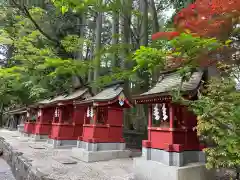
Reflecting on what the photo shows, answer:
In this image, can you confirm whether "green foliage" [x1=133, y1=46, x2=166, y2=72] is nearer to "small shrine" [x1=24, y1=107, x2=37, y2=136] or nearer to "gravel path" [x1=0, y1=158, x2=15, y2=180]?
"gravel path" [x1=0, y1=158, x2=15, y2=180]

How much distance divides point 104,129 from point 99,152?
128cm

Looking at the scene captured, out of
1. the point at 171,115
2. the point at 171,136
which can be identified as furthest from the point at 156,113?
the point at 171,136

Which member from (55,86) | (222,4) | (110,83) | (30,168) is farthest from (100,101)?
(55,86)

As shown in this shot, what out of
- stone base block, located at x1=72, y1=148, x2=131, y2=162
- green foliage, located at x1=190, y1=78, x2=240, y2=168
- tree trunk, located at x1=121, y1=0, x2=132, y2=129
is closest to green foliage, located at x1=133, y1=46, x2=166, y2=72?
green foliage, located at x1=190, y1=78, x2=240, y2=168

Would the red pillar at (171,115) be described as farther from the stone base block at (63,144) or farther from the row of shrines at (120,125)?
the stone base block at (63,144)

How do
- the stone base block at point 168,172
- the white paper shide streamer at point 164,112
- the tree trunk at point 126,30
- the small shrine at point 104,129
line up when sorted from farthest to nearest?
the tree trunk at point 126,30
the small shrine at point 104,129
the white paper shide streamer at point 164,112
the stone base block at point 168,172

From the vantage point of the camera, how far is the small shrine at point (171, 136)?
718cm

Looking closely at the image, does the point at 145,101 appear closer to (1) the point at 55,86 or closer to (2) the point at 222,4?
(2) the point at 222,4

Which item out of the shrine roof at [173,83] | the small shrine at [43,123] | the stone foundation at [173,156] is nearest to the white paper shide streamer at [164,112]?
the shrine roof at [173,83]

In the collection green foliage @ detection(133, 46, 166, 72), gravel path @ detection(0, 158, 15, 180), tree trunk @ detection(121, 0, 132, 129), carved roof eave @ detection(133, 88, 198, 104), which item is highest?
tree trunk @ detection(121, 0, 132, 129)

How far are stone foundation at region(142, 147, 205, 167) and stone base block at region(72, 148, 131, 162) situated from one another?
149 inches

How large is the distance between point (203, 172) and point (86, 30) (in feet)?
66.1

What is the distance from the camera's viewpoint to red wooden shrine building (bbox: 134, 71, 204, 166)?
7.23 m

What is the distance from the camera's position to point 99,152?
1138 centimetres
